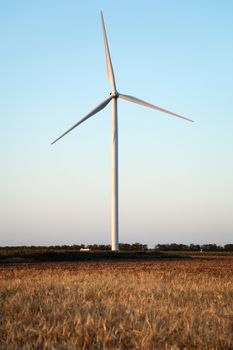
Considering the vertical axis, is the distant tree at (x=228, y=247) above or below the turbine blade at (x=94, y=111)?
below

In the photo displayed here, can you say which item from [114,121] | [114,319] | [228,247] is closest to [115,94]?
[114,121]

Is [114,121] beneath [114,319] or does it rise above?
above

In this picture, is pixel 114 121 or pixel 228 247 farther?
pixel 228 247

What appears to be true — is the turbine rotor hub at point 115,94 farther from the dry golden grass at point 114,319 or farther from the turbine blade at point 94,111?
the dry golden grass at point 114,319

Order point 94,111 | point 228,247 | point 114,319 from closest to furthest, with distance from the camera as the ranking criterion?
point 114,319, point 94,111, point 228,247

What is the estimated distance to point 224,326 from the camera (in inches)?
375

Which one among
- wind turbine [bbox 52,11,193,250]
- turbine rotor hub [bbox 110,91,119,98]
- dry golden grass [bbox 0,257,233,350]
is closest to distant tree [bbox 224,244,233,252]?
wind turbine [bbox 52,11,193,250]

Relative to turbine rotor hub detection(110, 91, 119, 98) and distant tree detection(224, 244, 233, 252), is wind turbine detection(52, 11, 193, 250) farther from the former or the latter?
distant tree detection(224, 244, 233, 252)

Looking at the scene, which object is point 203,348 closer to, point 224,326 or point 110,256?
point 224,326

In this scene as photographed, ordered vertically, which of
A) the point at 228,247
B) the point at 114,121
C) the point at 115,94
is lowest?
the point at 228,247

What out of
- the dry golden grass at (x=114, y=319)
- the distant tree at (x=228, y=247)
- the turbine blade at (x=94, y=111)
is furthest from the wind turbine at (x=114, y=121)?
the dry golden grass at (x=114, y=319)

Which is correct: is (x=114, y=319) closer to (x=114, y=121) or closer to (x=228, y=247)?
(x=114, y=121)

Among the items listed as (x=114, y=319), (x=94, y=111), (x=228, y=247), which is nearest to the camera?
(x=114, y=319)

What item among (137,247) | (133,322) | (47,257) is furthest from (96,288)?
(137,247)
